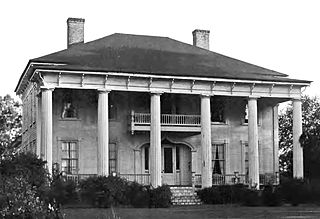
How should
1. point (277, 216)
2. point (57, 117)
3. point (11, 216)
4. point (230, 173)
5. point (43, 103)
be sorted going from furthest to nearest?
point (230, 173) → point (57, 117) → point (43, 103) → point (277, 216) → point (11, 216)

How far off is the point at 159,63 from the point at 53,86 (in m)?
6.60

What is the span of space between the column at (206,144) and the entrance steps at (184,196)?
81cm

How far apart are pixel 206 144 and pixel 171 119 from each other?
2848 mm

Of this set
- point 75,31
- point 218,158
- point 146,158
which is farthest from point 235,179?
point 75,31

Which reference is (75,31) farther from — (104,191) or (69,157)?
(104,191)

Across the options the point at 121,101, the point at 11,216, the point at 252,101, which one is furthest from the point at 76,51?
the point at 11,216

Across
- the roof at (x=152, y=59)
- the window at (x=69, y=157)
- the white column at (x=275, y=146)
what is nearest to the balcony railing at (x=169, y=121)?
the roof at (x=152, y=59)

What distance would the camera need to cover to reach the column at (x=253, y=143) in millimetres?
36688

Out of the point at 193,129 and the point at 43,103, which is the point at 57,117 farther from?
the point at 193,129

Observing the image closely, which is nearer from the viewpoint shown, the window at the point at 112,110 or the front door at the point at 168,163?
the window at the point at 112,110

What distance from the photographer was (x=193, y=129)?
123 feet

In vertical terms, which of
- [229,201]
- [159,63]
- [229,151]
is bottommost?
[229,201]

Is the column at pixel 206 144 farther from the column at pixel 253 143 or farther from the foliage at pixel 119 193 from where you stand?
the foliage at pixel 119 193

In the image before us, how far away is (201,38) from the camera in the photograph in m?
45.3
